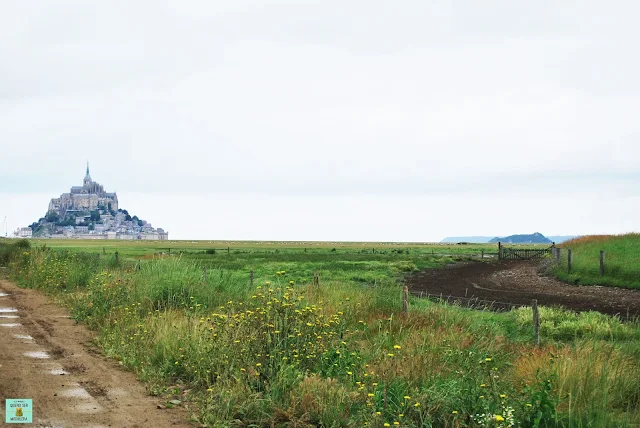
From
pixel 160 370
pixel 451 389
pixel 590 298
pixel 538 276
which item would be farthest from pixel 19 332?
pixel 538 276

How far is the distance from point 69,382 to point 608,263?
3298 centimetres

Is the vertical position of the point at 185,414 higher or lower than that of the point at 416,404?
lower

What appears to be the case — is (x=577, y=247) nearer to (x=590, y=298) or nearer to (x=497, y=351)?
(x=590, y=298)

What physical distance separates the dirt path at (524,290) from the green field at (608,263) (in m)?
1.16

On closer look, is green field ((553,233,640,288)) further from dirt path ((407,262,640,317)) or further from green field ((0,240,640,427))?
green field ((0,240,640,427))

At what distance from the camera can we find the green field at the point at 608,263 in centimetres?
3269

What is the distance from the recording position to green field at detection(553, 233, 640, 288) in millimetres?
32694

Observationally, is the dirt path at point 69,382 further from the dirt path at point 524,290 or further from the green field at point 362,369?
the dirt path at point 524,290

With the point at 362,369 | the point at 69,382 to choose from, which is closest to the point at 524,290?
the point at 362,369

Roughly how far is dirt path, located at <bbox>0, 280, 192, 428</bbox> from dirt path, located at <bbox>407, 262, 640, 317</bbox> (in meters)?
16.9

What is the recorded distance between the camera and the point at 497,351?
11.8 m

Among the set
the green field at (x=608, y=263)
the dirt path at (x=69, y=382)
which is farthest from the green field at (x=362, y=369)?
the green field at (x=608, y=263)

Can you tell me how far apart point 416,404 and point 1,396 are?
6.06m

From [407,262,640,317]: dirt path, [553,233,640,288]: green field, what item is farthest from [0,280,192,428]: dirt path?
[553,233,640,288]: green field
